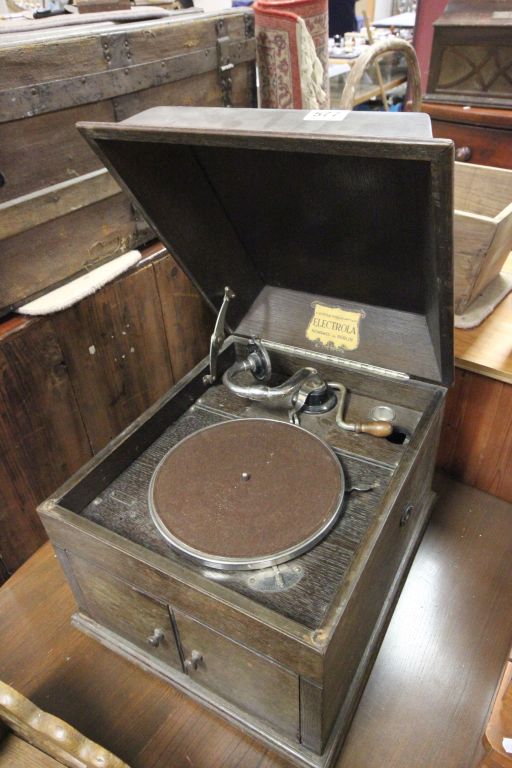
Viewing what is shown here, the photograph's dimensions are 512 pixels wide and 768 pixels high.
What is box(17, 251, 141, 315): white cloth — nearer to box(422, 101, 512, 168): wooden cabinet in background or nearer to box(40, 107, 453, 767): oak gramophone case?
box(40, 107, 453, 767): oak gramophone case

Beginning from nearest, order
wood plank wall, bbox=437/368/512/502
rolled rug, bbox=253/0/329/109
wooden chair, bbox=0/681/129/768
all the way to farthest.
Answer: wooden chair, bbox=0/681/129/768 → wood plank wall, bbox=437/368/512/502 → rolled rug, bbox=253/0/329/109

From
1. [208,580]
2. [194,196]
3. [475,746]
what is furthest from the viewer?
[194,196]

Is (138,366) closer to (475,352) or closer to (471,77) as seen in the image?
(475,352)

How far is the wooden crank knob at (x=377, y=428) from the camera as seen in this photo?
4.15ft

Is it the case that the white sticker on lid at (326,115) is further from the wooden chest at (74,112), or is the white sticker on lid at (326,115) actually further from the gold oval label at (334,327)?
the wooden chest at (74,112)

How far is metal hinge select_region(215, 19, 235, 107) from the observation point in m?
1.63

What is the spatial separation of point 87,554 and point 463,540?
0.97 metres

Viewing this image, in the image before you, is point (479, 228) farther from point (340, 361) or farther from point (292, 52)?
point (292, 52)

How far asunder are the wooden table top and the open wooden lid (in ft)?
0.67

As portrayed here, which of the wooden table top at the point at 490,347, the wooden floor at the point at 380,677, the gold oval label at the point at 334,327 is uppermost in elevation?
the gold oval label at the point at 334,327

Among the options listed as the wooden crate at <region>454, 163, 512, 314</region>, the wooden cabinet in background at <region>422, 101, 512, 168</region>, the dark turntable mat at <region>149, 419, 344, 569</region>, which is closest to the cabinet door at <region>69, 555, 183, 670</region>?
the dark turntable mat at <region>149, 419, 344, 569</region>

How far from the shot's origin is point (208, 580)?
921mm

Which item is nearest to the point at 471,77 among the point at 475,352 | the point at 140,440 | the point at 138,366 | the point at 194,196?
the point at 475,352

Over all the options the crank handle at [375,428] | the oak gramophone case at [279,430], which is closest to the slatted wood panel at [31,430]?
the oak gramophone case at [279,430]
